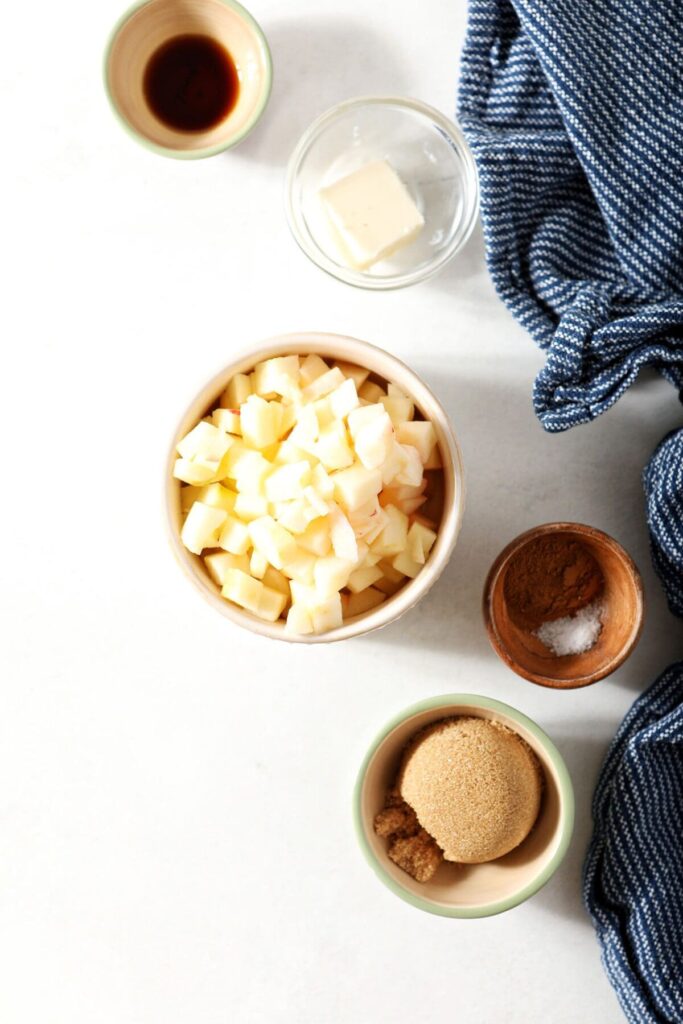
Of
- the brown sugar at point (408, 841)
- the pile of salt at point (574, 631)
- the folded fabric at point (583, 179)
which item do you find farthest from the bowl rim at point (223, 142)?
the brown sugar at point (408, 841)

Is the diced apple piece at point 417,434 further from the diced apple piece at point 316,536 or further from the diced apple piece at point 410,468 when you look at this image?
the diced apple piece at point 316,536

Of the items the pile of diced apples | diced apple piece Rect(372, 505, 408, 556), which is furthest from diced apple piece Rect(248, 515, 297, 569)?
diced apple piece Rect(372, 505, 408, 556)

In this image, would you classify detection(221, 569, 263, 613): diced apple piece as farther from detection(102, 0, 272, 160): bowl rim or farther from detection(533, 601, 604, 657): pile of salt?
detection(102, 0, 272, 160): bowl rim

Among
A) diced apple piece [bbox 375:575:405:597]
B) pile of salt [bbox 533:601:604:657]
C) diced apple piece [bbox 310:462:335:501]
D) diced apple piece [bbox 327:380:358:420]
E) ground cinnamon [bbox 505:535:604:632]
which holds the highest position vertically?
diced apple piece [bbox 327:380:358:420]

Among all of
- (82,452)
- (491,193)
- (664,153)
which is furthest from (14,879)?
(664,153)

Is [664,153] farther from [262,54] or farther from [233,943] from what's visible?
[233,943]

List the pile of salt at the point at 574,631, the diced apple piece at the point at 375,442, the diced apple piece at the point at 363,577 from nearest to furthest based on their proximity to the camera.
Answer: the diced apple piece at the point at 375,442, the diced apple piece at the point at 363,577, the pile of salt at the point at 574,631
